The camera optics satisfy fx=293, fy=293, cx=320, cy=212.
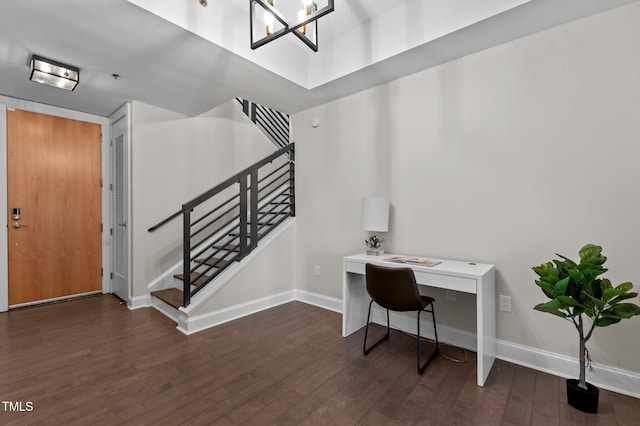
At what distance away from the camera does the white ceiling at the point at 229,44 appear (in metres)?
2.06

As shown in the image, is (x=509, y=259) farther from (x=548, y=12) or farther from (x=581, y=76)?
(x=548, y=12)

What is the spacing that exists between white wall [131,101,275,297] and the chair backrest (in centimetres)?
297

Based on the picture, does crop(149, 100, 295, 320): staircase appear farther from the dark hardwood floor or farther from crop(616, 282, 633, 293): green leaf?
crop(616, 282, 633, 293): green leaf

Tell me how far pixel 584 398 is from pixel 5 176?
575 centimetres

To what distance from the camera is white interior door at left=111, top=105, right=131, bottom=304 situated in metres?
3.74

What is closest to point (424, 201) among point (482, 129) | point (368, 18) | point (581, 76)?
point (482, 129)

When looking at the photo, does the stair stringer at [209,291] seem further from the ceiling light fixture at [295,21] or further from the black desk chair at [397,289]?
the ceiling light fixture at [295,21]

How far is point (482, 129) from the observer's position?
2.53 meters

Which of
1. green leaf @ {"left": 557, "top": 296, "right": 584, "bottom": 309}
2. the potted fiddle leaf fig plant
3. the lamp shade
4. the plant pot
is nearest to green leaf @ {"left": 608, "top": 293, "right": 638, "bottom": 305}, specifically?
the potted fiddle leaf fig plant

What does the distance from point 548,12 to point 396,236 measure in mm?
2096

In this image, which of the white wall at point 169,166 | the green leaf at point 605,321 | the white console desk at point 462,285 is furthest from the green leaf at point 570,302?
the white wall at point 169,166

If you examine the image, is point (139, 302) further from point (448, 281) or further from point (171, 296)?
point (448, 281)

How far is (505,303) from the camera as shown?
94.5 inches

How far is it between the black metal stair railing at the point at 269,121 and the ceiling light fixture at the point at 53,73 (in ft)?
7.32
